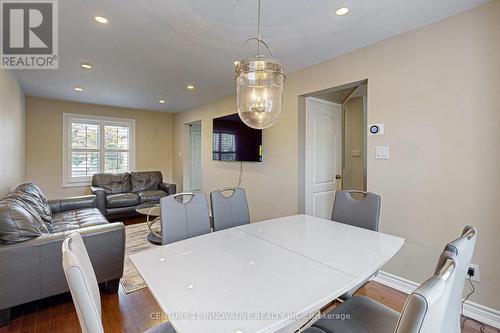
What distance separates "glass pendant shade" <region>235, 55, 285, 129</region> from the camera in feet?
4.99

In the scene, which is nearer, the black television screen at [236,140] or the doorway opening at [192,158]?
the black television screen at [236,140]

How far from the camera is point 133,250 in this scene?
312 cm

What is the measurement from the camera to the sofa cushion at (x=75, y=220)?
109 inches

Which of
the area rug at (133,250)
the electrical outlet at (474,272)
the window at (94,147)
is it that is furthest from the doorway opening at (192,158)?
the electrical outlet at (474,272)

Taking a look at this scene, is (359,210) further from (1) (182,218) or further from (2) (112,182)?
(2) (112,182)

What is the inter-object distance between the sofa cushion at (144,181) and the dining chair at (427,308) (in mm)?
5083

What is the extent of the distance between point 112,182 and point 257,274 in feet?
16.7

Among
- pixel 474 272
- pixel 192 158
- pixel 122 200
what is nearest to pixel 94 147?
pixel 122 200

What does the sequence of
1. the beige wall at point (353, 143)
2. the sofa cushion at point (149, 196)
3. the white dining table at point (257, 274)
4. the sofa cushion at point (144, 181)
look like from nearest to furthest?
1. the white dining table at point (257, 274)
2. the beige wall at point (353, 143)
3. the sofa cushion at point (149, 196)
4. the sofa cushion at point (144, 181)

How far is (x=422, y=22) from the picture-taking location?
2.09 meters

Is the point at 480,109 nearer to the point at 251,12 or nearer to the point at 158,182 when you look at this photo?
the point at 251,12

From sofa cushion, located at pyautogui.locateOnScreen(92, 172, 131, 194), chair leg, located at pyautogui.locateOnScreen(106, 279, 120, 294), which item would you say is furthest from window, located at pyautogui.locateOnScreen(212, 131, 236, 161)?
chair leg, located at pyautogui.locateOnScreen(106, 279, 120, 294)

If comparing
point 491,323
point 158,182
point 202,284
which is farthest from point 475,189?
point 158,182

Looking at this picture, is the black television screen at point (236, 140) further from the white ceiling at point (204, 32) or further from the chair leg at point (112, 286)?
the chair leg at point (112, 286)
